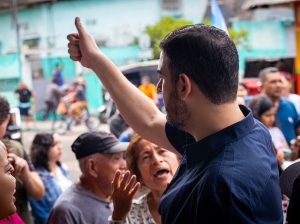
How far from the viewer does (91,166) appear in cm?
283

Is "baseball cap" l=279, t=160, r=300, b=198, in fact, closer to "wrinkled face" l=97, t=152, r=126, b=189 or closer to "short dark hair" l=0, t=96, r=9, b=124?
"wrinkled face" l=97, t=152, r=126, b=189

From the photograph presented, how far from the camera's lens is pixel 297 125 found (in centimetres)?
527

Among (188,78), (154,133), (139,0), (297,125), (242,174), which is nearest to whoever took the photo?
(242,174)

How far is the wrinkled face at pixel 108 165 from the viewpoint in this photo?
2.82 metres

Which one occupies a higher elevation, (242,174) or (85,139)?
(242,174)

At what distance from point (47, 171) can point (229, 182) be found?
307 centimetres

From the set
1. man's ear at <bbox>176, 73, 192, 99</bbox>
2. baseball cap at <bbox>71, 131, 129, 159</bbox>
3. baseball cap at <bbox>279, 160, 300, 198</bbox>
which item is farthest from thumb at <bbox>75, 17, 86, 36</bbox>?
baseball cap at <bbox>279, 160, 300, 198</bbox>

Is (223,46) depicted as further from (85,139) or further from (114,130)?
(114,130)

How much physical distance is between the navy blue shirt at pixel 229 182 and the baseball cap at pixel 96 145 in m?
1.31

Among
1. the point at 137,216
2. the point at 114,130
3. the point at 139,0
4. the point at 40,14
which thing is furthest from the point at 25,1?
the point at 139,0

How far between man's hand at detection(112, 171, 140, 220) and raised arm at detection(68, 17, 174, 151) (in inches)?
9.5

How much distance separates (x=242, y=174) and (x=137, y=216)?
1098mm

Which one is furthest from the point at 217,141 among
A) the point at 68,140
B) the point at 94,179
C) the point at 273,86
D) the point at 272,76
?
the point at 68,140

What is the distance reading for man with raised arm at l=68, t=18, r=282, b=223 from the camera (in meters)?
1.37
